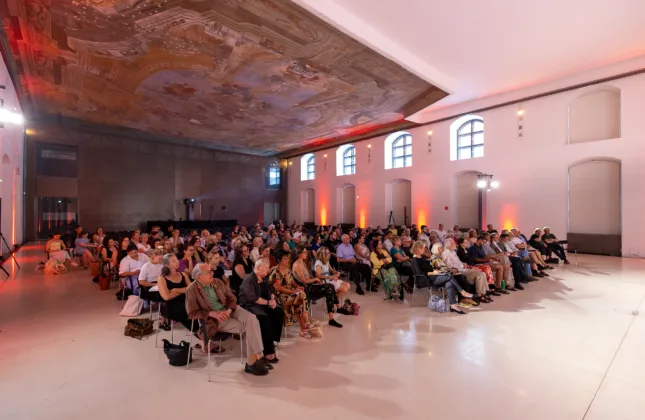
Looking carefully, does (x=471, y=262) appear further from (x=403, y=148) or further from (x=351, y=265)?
(x=403, y=148)

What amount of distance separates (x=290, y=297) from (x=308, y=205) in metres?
20.3

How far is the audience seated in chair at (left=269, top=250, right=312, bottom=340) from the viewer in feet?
14.0

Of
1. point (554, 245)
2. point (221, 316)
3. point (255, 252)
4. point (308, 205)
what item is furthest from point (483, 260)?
point (308, 205)

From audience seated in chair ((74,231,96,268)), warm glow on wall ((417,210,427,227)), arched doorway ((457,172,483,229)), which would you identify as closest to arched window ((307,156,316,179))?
warm glow on wall ((417,210,427,227))

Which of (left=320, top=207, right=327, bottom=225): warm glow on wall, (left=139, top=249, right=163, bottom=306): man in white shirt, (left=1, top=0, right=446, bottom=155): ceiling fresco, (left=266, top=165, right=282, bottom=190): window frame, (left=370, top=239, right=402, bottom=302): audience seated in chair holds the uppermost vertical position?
(left=1, top=0, right=446, bottom=155): ceiling fresco

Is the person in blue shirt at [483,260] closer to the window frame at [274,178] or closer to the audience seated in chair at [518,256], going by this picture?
the audience seated in chair at [518,256]

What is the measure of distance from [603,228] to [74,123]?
79.4ft

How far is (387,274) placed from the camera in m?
6.15

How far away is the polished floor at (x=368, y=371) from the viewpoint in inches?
103

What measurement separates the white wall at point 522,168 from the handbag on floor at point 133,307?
13.8 meters

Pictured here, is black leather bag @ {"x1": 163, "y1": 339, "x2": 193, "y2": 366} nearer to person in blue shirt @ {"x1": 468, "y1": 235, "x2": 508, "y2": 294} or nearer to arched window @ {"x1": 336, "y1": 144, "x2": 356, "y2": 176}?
person in blue shirt @ {"x1": 468, "y1": 235, "x2": 508, "y2": 294}

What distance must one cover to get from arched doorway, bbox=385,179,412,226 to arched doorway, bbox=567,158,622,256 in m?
7.46

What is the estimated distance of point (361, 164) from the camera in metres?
19.6

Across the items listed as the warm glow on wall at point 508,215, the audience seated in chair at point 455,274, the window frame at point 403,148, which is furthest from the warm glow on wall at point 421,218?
the audience seated in chair at point 455,274
